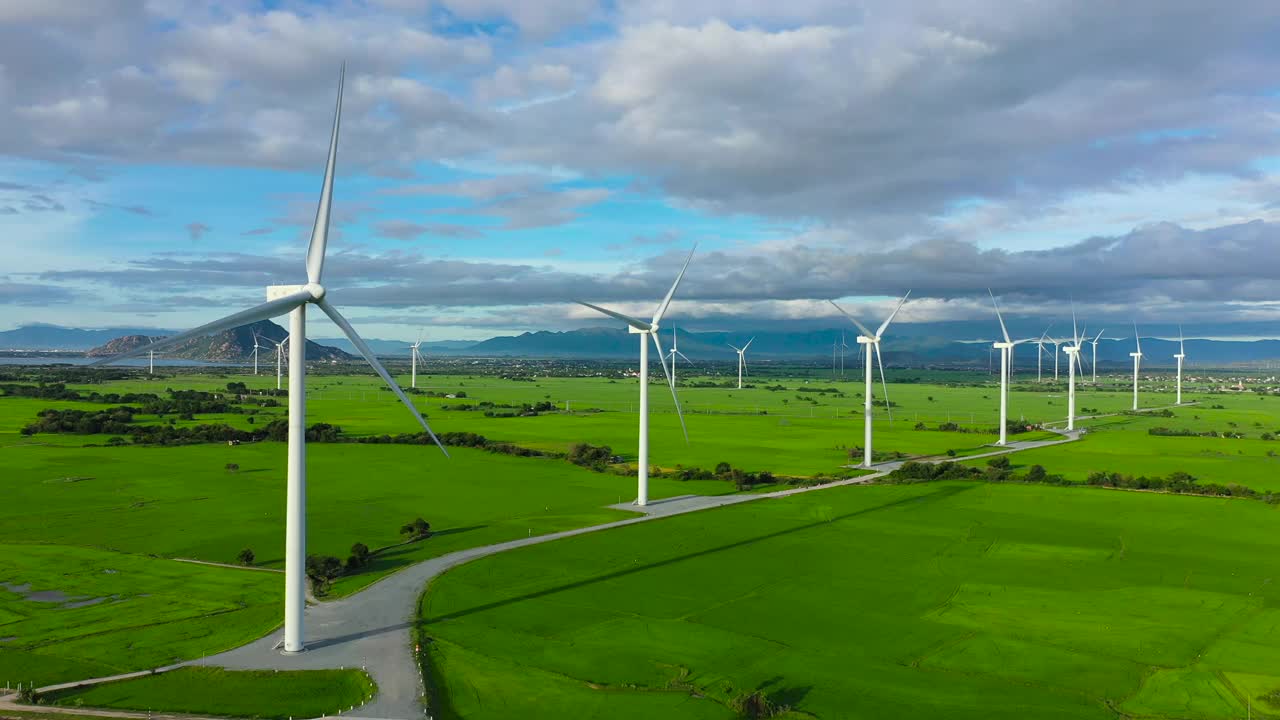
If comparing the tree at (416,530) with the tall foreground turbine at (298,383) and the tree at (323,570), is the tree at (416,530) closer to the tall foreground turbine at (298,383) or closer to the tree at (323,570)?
the tree at (323,570)

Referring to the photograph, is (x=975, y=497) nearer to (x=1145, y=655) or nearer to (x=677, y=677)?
(x=1145, y=655)

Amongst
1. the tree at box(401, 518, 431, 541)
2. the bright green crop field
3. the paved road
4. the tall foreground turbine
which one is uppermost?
the tall foreground turbine

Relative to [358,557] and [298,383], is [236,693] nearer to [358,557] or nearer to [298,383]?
[298,383]

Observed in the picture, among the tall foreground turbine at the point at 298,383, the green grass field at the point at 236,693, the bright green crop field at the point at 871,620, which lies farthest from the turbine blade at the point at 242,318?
the bright green crop field at the point at 871,620

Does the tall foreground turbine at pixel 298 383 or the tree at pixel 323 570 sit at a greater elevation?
the tall foreground turbine at pixel 298 383

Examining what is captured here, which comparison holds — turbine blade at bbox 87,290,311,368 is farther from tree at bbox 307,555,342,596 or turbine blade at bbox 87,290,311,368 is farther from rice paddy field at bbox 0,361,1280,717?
tree at bbox 307,555,342,596

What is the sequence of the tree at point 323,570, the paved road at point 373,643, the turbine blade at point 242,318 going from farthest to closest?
the tree at point 323,570 → the paved road at point 373,643 → the turbine blade at point 242,318

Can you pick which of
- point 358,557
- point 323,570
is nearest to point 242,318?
point 323,570

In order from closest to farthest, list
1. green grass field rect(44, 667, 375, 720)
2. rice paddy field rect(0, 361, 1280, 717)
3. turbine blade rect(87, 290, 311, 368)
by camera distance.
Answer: turbine blade rect(87, 290, 311, 368) < green grass field rect(44, 667, 375, 720) < rice paddy field rect(0, 361, 1280, 717)

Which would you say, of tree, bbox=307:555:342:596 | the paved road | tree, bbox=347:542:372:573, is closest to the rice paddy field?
tree, bbox=347:542:372:573
